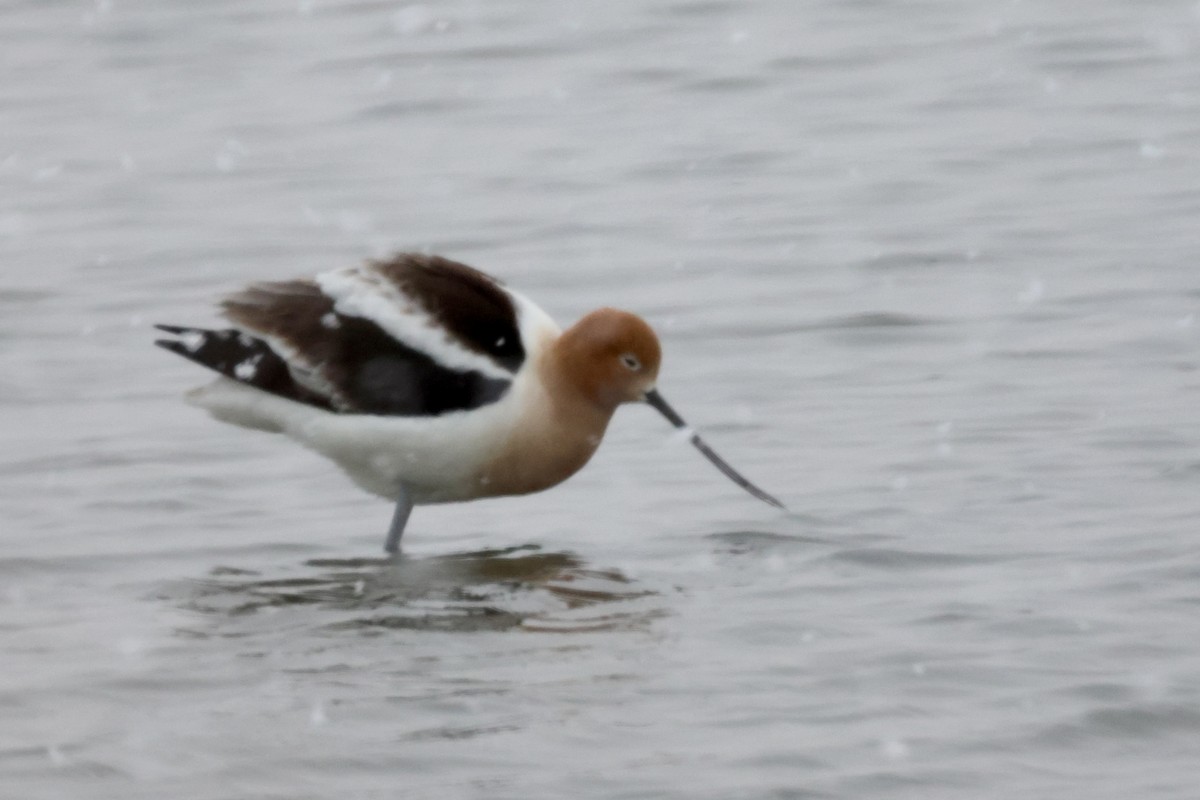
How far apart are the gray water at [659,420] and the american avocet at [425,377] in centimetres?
36

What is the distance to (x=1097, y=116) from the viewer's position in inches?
610

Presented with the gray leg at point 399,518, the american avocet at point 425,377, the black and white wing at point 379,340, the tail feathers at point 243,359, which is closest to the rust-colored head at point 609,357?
the american avocet at point 425,377

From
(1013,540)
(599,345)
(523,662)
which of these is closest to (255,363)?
(599,345)

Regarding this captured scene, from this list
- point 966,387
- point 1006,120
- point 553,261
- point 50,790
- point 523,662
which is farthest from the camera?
point 1006,120

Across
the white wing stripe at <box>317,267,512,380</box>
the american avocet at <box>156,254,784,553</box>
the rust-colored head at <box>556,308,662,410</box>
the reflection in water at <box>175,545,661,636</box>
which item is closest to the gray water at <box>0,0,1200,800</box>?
the reflection in water at <box>175,545,661,636</box>

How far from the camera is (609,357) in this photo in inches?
338

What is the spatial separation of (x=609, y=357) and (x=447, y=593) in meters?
0.97

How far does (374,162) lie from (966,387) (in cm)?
597

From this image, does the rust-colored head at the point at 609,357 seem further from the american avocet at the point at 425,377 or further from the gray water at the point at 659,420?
the gray water at the point at 659,420

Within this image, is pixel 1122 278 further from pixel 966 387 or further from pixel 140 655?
pixel 140 655

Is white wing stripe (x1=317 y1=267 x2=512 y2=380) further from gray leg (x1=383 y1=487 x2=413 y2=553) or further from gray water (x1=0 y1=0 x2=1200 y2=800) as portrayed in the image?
gray water (x1=0 y1=0 x2=1200 y2=800)

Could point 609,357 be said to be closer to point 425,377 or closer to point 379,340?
point 425,377

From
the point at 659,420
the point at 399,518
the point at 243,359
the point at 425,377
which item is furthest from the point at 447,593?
the point at 659,420

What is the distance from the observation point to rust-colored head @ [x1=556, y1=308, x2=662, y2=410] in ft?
28.0
